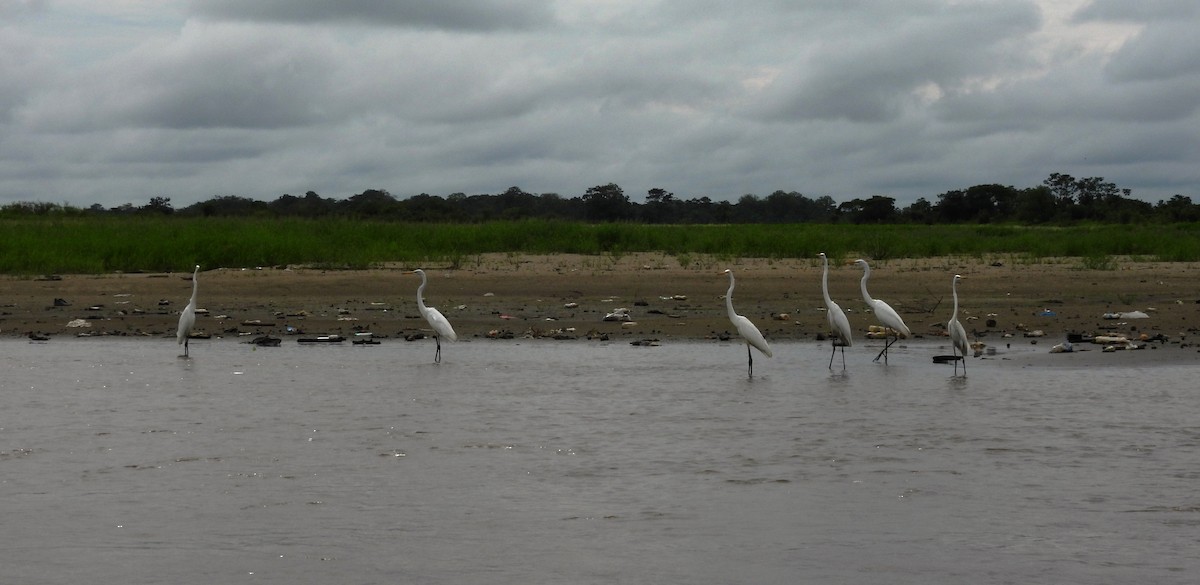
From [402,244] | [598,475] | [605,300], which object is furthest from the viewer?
[402,244]

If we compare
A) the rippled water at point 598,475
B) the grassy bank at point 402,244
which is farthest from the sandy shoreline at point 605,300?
the rippled water at point 598,475

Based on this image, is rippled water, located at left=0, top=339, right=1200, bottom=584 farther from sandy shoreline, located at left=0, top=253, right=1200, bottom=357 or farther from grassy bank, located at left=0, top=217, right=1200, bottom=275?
grassy bank, located at left=0, top=217, right=1200, bottom=275

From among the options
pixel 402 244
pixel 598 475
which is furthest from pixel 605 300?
pixel 598 475

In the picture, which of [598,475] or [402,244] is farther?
[402,244]

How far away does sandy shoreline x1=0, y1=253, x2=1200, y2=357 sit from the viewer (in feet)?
50.6

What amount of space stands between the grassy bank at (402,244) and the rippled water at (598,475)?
10.2m

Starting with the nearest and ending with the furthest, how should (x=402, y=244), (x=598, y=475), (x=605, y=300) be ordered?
(x=598, y=475) → (x=605, y=300) → (x=402, y=244)

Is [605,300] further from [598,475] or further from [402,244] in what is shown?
[598,475]

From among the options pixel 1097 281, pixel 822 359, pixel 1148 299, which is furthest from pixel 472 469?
pixel 1097 281

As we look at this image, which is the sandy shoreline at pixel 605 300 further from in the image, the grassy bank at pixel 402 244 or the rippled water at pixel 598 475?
the rippled water at pixel 598 475

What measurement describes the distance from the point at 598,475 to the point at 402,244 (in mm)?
18289

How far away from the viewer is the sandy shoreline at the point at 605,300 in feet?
50.6

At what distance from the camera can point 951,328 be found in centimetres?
1195

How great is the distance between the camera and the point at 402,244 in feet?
82.0
